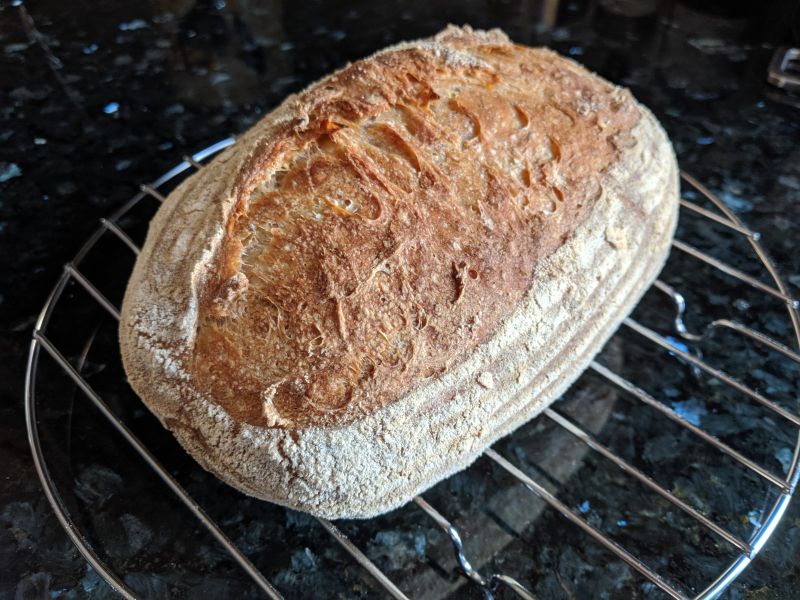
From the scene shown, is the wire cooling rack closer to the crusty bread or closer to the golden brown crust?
the crusty bread

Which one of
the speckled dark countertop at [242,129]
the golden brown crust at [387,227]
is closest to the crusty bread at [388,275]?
the golden brown crust at [387,227]

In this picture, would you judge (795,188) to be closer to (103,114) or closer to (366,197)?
(366,197)

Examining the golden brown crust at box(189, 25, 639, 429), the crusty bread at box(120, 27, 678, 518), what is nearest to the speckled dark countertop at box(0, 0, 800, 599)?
the crusty bread at box(120, 27, 678, 518)

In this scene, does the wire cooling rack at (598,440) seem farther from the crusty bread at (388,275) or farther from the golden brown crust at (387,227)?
the golden brown crust at (387,227)

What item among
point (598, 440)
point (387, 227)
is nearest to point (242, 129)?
point (387, 227)

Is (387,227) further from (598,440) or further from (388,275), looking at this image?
(598,440)

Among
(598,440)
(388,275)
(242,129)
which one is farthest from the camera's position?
(242,129)

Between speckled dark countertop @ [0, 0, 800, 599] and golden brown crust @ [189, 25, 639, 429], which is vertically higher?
golden brown crust @ [189, 25, 639, 429]

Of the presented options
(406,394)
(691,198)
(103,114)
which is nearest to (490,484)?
(406,394)
